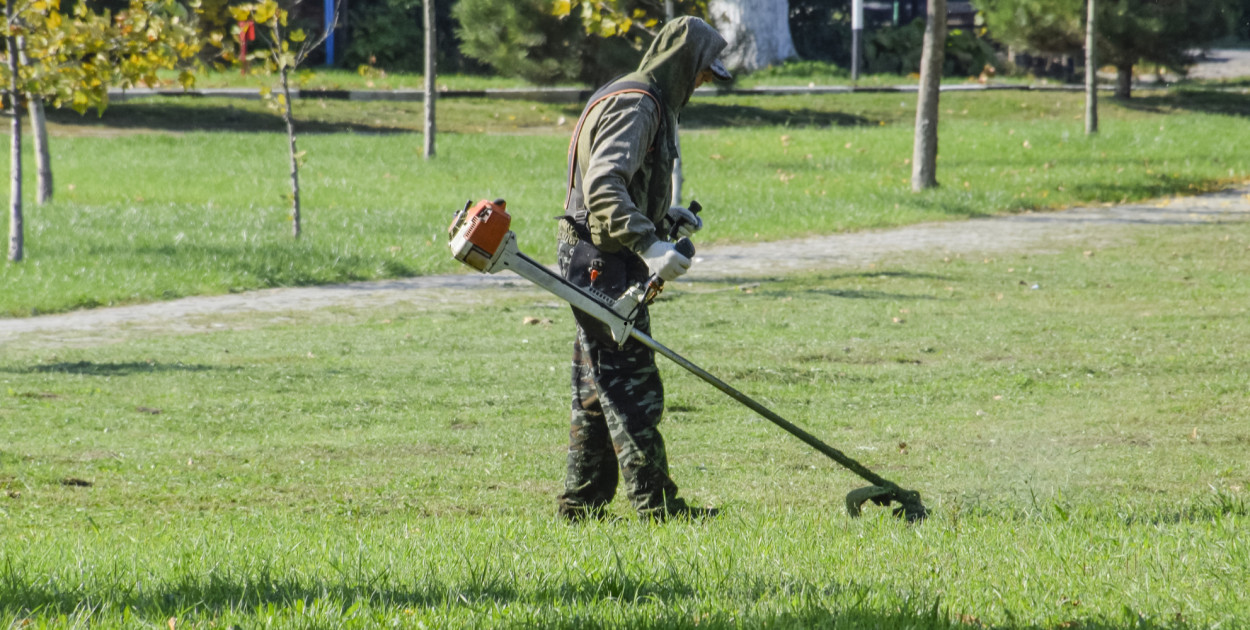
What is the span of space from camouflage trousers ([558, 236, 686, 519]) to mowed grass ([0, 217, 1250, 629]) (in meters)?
0.22

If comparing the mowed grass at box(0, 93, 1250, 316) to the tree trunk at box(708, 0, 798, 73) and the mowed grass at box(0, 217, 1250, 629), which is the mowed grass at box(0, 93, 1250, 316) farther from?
the tree trunk at box(708, 0, 798, 73)

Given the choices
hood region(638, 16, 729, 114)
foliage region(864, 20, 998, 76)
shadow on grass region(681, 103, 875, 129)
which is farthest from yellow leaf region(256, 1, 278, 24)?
foliage region(864, 20, 998, 76)

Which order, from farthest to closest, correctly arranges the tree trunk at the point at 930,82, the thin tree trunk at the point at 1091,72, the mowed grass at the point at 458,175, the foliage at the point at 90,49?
1. the thin tree trunk at the point at 1091,72
2. the tree trunk at the point at 930,82
3. the mowed grass at the point at 458,175
4. the foliage at the point at 90,49

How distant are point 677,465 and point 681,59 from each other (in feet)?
7.07

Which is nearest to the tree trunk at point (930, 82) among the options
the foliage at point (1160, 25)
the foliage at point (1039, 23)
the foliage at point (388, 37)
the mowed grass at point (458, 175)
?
the mowed grass at point (458, 175)

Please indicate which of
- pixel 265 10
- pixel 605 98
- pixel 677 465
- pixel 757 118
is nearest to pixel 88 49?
pixel 265 10

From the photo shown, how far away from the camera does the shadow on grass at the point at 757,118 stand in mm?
27547

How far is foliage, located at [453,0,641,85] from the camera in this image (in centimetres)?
2692

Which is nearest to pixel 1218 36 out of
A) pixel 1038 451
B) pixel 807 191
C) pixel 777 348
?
pixel 807 191

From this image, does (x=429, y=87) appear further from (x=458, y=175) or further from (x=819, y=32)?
(x=819, y=32)

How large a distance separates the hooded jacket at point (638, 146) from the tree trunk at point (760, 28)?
30076 millimetres

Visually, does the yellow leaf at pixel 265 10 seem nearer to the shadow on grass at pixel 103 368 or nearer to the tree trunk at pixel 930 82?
the shadow on grass at pixel 103 368

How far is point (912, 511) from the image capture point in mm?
4992

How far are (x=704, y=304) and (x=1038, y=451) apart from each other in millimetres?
5201
